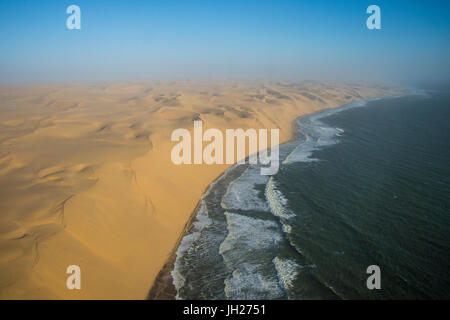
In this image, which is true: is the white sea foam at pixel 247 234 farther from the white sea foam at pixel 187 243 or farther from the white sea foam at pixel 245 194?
the white sea foam at pixel 187 243

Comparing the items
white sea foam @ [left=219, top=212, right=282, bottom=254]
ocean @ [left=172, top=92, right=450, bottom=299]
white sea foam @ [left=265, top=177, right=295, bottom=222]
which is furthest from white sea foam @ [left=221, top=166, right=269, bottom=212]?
white sea foam @ [left=219, top=212, right=282, bottom=254]

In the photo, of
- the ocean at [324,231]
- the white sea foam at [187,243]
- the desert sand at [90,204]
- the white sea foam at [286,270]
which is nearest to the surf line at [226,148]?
the desert sand at [90,204]

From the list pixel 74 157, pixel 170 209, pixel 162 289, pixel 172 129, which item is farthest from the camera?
pixel 172 129

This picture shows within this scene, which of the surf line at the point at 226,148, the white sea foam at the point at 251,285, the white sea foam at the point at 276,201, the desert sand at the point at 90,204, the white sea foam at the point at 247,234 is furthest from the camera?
the surf line at the point at 226,148

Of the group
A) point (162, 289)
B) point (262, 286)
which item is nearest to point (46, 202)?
point (162, 289)

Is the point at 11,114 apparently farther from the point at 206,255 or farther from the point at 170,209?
the point at 206,255

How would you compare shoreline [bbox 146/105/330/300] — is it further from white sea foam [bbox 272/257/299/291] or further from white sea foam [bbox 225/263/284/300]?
white sea foam [bbox 272/257/299/291]

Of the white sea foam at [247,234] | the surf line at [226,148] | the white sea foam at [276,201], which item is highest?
the surf line at [226,148]
